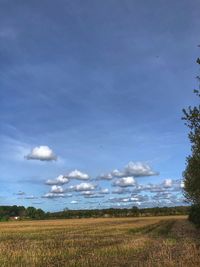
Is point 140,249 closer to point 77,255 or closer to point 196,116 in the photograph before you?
point 77,255

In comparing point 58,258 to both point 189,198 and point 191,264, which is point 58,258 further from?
point 189,198

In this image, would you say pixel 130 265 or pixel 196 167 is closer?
pixel 130 265

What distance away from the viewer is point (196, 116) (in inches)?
1330

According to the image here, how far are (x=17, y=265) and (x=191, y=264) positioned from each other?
8.17 meters

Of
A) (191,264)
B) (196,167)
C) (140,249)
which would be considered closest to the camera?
(191,264)

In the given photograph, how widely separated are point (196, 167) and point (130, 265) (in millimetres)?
23406

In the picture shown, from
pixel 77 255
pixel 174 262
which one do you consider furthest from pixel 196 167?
pixel 174 262

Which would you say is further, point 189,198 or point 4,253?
point 189,198

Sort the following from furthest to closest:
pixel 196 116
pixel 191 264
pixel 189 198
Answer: pixel 189 198, pixel 196 116, pixel 191 264

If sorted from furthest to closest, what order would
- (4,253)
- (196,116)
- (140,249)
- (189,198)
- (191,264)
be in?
(189,198) < (196,116) < (140,249) < (4,253) < (191,264)

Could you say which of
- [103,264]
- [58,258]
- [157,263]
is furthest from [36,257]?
[157,263]

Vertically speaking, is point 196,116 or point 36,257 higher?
point 196,116

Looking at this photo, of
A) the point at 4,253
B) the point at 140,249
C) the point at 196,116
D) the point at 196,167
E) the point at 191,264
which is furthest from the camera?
the point at 196,167

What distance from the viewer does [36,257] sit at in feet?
81.5
